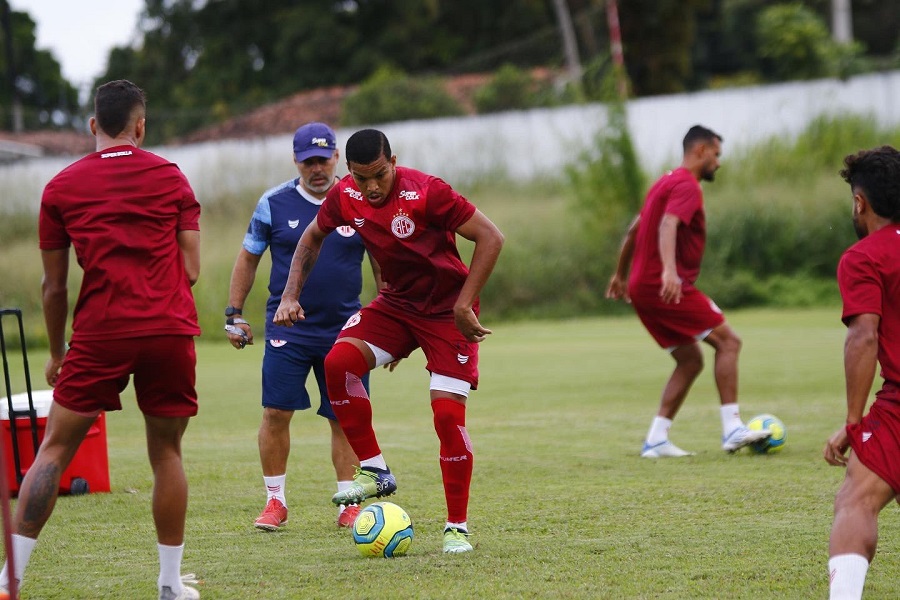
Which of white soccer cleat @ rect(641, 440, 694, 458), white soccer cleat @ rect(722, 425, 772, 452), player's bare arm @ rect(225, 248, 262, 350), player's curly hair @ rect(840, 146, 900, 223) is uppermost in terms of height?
player's curly hair @ rect(840, 146, 900, 223)

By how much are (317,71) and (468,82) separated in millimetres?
8163

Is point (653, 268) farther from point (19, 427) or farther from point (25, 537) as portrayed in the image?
point (25, 537)

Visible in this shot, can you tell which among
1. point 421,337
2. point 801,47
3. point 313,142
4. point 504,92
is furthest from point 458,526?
point 801,47

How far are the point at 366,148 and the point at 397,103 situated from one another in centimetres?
3224

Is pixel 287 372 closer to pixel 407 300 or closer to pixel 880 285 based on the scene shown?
pixel 407 300

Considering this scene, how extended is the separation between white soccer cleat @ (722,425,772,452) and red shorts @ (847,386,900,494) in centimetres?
465

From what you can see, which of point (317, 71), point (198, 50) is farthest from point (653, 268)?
point (198, 50)

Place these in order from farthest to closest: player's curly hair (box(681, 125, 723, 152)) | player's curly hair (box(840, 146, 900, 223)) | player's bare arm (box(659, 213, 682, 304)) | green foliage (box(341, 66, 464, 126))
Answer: green foliage (box(341, 66, 464, 126)) → player's curly hair (box(681, 125, 723, 152)) → player's bare arm (box(659, 213, 682, 304)) → player's curly hair (box(840, 146, 900, 223))

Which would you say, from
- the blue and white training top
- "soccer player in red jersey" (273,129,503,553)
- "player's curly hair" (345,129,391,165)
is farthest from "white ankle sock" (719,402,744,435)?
"player's curly hair" (345,129,391,165)

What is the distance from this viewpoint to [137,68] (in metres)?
51.2

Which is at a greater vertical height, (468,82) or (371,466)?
(468,82)

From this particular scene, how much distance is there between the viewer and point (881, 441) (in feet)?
15.8

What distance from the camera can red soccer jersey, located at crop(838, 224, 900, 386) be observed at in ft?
15.7

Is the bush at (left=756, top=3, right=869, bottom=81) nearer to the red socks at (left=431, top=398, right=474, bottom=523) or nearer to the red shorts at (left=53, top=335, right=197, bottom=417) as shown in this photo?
the red socks at (left=431, top=398, right=474, bottom=523)
